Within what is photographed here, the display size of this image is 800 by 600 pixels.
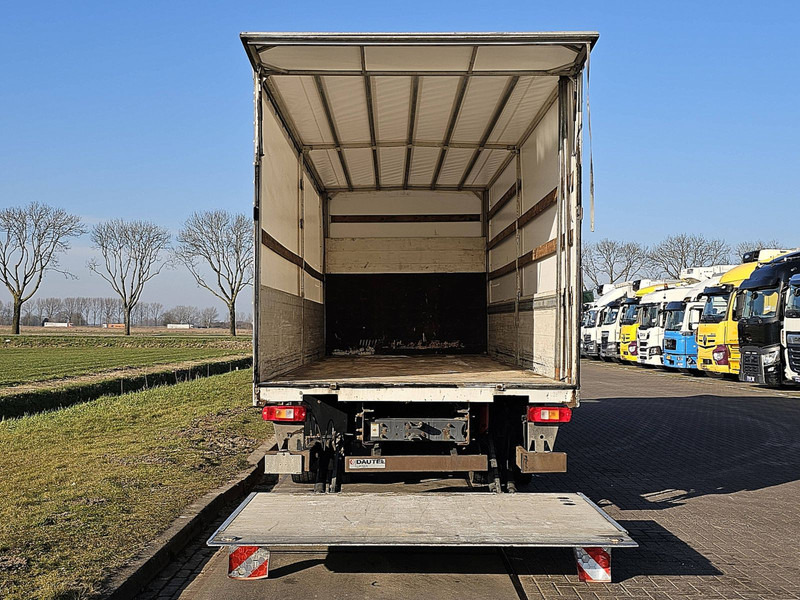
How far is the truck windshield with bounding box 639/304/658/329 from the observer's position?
106ft

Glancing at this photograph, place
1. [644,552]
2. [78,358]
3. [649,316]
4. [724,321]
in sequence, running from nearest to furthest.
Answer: [644,552] < [724,321] < [649,316] < [78,358]

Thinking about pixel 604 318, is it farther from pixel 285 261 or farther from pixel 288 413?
pixel 288 413

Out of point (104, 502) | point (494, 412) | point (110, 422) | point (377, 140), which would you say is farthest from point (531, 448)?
point (110, 422)

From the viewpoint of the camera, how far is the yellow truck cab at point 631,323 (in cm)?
3516

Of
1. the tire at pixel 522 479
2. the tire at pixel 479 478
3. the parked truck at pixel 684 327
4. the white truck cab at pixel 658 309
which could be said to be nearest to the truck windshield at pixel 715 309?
the parked truck at pixel 684 327

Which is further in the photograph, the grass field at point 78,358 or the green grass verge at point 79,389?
the grass field at point 78,358

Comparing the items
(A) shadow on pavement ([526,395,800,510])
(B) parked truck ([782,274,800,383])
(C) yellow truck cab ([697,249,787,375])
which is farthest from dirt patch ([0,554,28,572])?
(C) yellow truck cab ([697,249,787,375])

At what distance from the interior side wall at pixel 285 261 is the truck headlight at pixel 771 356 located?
1409cm

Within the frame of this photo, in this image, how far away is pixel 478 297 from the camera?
1234cm

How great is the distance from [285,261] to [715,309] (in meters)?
20.2

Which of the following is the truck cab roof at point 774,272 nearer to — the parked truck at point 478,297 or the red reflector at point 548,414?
the parked truck at point 478,297

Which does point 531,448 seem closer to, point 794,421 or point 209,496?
point 209,496

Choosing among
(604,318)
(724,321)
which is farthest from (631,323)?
(724,321)

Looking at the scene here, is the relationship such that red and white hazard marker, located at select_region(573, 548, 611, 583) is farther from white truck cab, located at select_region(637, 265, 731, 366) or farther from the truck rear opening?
white truck cab, located at select_region(637, 265, 731, 366)
